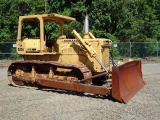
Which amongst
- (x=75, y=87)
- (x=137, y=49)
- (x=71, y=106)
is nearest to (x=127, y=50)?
(x=137, y=49)

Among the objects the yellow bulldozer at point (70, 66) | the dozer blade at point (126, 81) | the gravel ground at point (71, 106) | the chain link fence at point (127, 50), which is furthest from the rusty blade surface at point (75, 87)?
the chain link fence at point (127, 50)

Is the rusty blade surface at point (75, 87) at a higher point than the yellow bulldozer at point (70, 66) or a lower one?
lower

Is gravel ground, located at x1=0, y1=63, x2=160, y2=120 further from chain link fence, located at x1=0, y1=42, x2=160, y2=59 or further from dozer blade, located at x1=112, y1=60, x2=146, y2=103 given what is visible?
chain link fence, located at x1=0, y1=42, x2=160, y2=59

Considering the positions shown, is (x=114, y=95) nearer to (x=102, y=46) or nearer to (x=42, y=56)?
(x=102, y=46)

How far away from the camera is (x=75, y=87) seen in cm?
930

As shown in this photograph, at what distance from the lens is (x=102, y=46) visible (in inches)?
397

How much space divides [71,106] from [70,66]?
213 centimetres

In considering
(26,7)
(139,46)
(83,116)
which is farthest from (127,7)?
(83,116)

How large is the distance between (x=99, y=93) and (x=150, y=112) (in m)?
1.94

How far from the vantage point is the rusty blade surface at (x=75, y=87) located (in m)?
8.75

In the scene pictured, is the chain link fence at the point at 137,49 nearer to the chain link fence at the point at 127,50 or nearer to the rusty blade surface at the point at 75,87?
the chain link fence at the point at 127,50

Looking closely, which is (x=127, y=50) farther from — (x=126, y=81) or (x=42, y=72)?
(x=126, y=81)

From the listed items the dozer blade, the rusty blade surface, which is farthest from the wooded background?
the rusty blade surface

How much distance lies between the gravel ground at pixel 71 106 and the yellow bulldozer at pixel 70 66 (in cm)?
37
